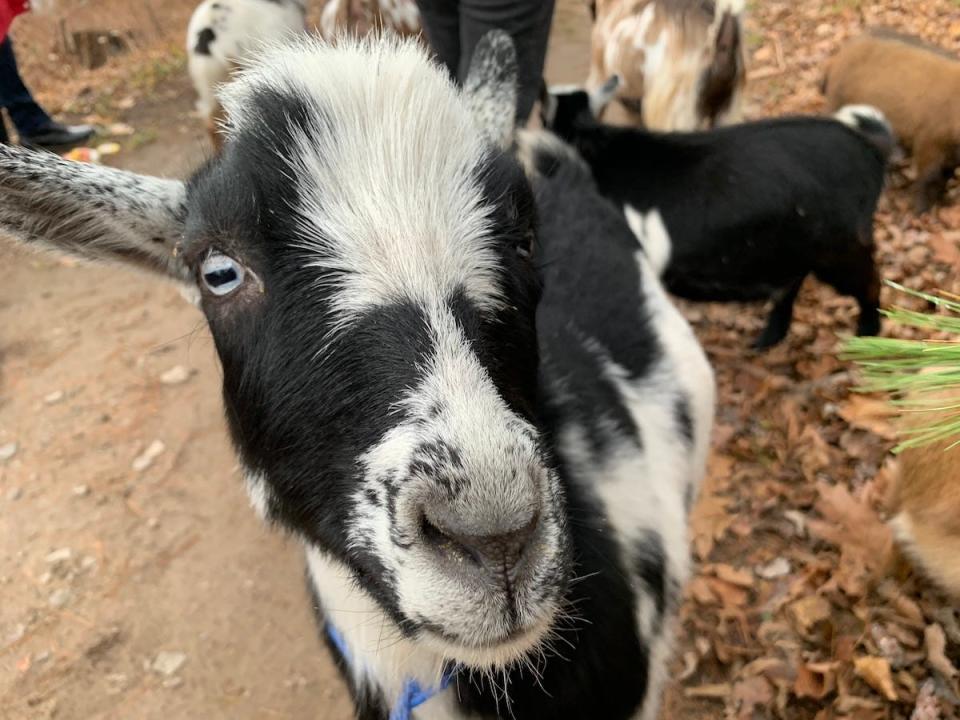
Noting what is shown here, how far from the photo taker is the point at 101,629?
132 inches

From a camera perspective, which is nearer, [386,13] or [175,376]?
[175,376]

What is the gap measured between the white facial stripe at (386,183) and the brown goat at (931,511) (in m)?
1.81

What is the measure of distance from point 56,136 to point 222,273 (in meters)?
6.72

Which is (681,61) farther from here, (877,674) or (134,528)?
(134,528)

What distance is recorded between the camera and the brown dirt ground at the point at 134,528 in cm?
314

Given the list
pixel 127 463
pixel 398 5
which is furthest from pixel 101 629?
pixel 398 5

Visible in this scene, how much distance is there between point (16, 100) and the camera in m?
6.43

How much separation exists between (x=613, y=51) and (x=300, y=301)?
17.5 feet

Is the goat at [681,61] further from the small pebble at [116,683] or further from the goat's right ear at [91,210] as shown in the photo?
the small pebble at [116,683]

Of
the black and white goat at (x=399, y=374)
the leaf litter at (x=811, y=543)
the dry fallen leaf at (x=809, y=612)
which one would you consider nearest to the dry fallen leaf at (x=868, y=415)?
the leaf litter at (x=811, y=543)

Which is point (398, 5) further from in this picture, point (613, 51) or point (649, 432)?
point (649, 432)

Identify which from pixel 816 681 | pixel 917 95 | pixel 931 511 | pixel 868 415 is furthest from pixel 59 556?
pixel 917 95

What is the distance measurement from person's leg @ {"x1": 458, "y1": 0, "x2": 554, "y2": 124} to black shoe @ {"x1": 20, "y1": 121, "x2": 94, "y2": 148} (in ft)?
17.0

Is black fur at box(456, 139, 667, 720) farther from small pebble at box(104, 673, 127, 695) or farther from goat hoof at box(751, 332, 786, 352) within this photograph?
small pebble at box(104, 673, 127, 695)
